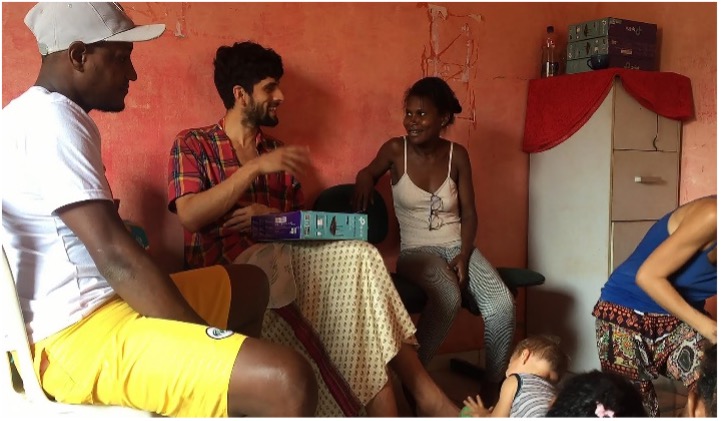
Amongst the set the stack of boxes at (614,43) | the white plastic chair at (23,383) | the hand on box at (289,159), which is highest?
the stack of boxes at (614,43)

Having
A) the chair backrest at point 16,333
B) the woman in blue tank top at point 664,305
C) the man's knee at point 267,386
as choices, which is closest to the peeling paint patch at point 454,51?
the woman in blue tank top at point 664,305

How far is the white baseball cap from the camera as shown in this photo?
1510mm

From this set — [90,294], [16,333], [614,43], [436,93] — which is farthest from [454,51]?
[16,333]

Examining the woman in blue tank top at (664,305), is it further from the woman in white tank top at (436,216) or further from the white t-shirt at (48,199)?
the white t-shirt at (48,199)

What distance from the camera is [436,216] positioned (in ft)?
10.2

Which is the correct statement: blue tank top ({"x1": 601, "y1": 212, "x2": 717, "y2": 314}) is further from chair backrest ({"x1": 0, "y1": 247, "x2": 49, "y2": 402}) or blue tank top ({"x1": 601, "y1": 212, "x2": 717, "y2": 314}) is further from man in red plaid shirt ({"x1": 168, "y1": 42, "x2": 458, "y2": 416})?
chair backrest ({"x1": 0, "y1": 247, "x2": 49, "y2": 402})

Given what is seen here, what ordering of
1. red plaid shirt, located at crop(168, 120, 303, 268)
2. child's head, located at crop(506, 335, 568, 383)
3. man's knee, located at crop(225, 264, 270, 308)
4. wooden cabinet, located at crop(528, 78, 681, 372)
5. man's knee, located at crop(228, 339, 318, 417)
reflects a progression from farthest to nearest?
wooden cabinet, located at crop(528, 78, 681, 372), red plaid shirt, located at crop(168, 120, 303, 268), child's head, located at crop(506, 335, 568, 383), man's knee, located at crop(225, 264, 270, 308), man's knee, located at crop(228, 339, 318, 417)

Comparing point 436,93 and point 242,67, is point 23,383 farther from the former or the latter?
point 436,93

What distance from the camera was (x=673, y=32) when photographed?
3.73 meters

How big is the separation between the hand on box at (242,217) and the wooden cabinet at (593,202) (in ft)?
5.90

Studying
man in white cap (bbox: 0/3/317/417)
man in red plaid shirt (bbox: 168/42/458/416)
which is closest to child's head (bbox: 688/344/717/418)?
man in red plaid shirt (bbox: 168/42/458/416)

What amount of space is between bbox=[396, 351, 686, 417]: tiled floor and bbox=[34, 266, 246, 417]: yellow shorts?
1.29 meters

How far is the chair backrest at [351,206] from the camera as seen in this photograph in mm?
3057

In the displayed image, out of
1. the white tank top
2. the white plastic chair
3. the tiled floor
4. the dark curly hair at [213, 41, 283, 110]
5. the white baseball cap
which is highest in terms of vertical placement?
the dark curly hair at [213, 41, 283, 110]
